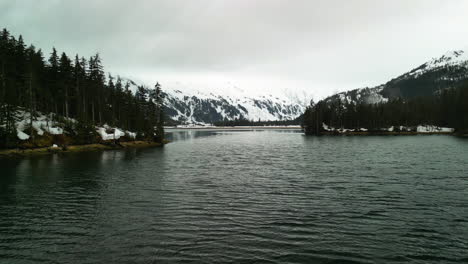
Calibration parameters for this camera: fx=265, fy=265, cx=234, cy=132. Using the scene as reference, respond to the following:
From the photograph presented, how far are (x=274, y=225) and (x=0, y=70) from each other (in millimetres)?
102801

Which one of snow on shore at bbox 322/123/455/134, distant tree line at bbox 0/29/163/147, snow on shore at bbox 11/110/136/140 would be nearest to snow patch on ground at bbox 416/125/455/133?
snow on shore at bbox 322/123/455/134

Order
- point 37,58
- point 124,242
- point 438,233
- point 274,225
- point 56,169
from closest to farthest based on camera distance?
point 124,242
point 438,233
point 274,225
point 56,169
point 37,58

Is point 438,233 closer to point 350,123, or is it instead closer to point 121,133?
point 121,133

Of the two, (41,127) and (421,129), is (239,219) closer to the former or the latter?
(41,127)

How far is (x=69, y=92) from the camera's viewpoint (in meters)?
99.8

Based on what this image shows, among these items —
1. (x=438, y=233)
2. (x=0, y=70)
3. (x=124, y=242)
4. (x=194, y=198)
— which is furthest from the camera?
(x=0, y=70)

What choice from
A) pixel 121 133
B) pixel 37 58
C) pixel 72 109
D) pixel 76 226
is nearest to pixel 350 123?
pixel 121 133

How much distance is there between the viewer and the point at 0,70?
271 feet

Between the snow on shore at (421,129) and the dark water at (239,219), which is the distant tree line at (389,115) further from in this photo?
the dark water at (239,219)

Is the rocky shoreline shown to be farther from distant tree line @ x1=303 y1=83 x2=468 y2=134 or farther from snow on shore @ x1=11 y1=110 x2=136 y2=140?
distant tree line @ x1=303 y1=83 x2=468 y2=134

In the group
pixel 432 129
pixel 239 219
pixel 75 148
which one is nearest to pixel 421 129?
pixel 432 129

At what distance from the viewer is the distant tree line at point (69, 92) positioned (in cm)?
8094

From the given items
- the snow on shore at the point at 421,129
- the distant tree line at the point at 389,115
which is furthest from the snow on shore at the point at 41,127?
the snow on shore at the point at 421,129

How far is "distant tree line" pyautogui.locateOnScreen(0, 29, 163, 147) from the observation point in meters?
80.9
